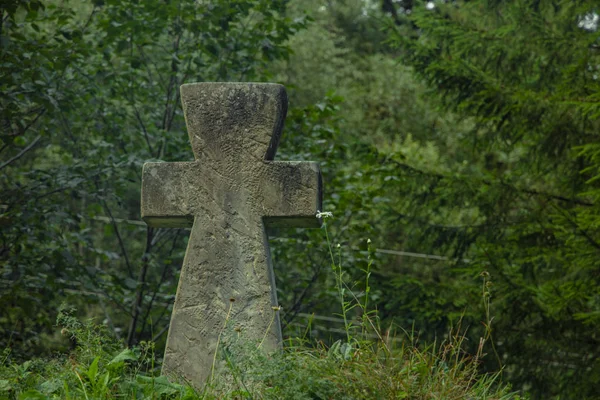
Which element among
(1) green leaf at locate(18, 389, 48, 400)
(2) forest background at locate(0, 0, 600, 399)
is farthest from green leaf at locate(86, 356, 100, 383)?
(2) forest background at locate(0, 0, 600, 399)

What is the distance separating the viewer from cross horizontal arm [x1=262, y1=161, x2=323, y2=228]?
4.02m

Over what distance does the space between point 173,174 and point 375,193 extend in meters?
3.56

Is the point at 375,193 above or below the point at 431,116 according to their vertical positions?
above

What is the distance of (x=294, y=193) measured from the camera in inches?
158

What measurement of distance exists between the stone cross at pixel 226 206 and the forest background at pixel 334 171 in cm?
226

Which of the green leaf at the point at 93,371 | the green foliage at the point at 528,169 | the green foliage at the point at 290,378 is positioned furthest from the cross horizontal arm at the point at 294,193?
the green foliage at the point at 528,169

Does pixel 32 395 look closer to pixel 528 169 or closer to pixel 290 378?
pixel 290 378

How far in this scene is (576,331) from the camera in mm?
8273

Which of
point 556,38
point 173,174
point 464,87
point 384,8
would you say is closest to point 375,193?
point 464,87

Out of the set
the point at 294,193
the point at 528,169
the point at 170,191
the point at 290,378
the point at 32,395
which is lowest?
the point at 528,169

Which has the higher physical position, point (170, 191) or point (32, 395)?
point (170, 191)

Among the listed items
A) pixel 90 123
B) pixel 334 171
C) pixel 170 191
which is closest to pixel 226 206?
pixel 170 191

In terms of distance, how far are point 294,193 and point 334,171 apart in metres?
4.77

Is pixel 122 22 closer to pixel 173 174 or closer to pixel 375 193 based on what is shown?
pixel 375 193
